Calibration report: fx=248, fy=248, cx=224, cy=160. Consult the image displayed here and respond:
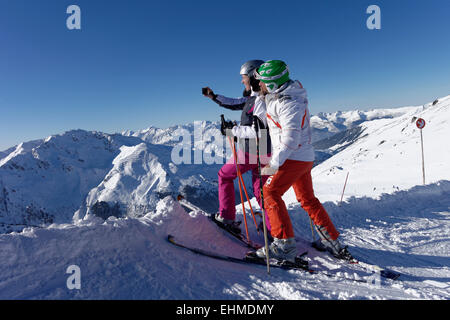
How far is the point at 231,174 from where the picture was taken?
15.0ft

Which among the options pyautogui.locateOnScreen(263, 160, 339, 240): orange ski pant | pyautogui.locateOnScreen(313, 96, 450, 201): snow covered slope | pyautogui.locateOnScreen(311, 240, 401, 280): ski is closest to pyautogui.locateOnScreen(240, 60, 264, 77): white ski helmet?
pyautogui.locateOnScreen(263, 160, 339, 240): orange ski pant

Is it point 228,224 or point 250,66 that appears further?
point 228,224

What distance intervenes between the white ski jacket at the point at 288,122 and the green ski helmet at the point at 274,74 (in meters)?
0.09

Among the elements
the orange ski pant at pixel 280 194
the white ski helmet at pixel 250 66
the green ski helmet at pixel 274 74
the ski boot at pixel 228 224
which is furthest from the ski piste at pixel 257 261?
the white ski helmet at pixel 250 66

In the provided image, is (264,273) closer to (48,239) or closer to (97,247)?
(97,247)

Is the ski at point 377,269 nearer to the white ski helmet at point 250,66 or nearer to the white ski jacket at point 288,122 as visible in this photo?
the white ski jacket at point 288,122

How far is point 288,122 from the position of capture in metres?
3.46

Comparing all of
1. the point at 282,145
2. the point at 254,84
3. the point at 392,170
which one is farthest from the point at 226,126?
the point at 392,170

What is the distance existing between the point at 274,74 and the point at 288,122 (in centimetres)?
80

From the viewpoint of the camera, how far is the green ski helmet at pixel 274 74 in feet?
12.1

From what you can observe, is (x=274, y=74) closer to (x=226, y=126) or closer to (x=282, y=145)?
(x=282, y=145)

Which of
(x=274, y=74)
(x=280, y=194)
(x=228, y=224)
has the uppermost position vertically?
(x=274, y=74)

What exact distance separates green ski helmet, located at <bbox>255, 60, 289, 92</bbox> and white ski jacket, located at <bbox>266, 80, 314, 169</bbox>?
0.09 meters
